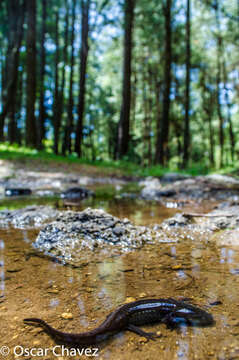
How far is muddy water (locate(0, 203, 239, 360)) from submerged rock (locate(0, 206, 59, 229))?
871 millimetres

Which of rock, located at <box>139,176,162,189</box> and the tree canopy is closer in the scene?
rock, located at <box>139,176,162,189</box>

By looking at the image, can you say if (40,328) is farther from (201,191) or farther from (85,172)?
(85,172)

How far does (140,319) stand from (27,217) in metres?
2.92

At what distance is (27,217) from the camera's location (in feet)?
13.8

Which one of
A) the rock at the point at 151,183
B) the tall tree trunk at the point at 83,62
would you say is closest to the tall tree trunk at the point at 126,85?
the tall tree trunk at the point at 83,62

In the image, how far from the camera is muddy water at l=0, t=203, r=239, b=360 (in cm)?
145

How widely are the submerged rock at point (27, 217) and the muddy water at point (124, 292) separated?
2.86 feet

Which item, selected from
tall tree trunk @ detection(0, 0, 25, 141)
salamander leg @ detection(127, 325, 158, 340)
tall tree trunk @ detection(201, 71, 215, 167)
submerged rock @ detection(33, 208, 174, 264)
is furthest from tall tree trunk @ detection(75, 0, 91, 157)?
salamander leg @ detection(127, 325, 158, 340)

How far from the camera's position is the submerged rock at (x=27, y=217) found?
401 cm

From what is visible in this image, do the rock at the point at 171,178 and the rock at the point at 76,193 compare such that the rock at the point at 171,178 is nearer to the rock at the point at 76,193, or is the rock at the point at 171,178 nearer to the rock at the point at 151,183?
the rock at the point at 151,183

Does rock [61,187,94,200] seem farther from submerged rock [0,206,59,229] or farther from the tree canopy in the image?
the tree canopy

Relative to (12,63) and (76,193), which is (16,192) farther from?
(12,63)

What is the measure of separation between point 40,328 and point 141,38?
24501 millimetres

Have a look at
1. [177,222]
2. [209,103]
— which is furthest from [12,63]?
[209,103]
